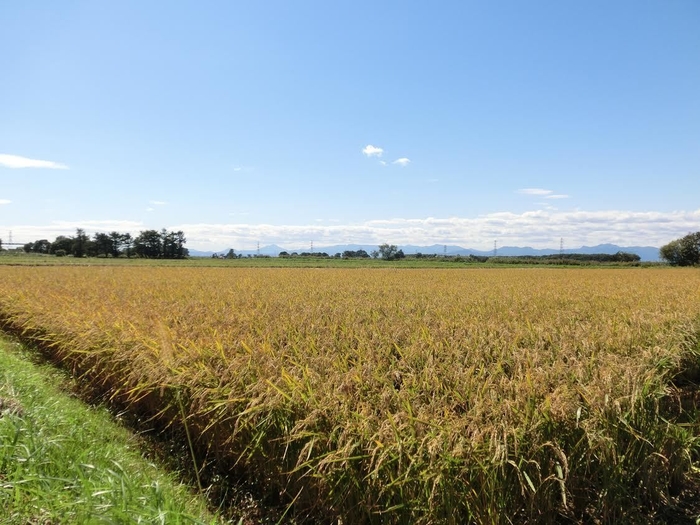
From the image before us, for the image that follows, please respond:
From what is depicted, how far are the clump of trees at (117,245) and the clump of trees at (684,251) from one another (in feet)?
283

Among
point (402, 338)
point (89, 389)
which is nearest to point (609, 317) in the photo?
point (402, 338)

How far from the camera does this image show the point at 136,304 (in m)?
7.54

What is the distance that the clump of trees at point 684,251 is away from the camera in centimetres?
5200

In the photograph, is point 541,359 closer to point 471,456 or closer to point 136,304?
point 471,456

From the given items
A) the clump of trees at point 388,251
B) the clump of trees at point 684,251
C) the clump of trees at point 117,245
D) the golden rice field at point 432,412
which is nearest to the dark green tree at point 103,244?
the clump of trees at point 117,245

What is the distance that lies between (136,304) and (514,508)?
7596 millimetres

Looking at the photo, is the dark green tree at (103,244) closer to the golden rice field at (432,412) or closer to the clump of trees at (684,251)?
the golden rice field at (432,412)

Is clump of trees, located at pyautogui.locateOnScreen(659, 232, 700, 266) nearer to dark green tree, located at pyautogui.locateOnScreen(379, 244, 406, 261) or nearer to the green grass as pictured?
dark green tree, located at pyautogui.locateOnScreen(379, 244, 406, 261)

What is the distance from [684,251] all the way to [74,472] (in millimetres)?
70501

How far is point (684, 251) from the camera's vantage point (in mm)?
52750

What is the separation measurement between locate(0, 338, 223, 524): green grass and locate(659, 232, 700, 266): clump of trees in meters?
68.3

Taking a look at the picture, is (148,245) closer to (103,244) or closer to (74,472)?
(103,244)

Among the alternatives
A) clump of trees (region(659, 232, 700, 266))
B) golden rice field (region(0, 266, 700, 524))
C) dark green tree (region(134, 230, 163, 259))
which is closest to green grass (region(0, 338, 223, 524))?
golden rice field (region(0, 266, 700, 524))

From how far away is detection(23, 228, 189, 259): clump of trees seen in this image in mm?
74188
